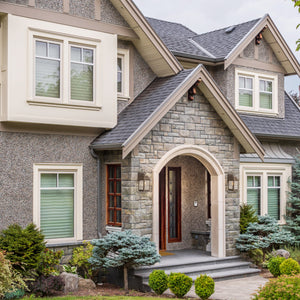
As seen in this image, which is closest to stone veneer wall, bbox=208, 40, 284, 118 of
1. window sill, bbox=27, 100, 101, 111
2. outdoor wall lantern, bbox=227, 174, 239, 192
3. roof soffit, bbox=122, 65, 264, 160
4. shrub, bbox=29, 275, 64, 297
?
roof soffit, bbox=122, 65, 264, 160

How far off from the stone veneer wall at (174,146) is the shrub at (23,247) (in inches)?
94.7

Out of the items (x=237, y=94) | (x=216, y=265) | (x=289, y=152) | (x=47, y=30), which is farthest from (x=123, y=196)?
(x=289, y=152)

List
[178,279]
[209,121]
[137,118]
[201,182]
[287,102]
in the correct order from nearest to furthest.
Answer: [178,279]
[137,118]
[209,121]
[201,182]
[287,102]

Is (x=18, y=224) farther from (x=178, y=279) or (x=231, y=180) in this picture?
(x=231, y=180)

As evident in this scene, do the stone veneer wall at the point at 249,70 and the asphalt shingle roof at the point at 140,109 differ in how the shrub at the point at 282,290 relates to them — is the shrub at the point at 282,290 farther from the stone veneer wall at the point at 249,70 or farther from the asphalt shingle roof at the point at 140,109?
the stone veneer wall at the point at 249,70

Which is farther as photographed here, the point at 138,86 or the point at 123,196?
the point at 138,86

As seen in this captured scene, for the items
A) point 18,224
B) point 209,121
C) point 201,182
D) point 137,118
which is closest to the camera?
point 18,224

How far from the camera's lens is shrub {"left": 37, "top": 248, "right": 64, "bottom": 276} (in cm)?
1207

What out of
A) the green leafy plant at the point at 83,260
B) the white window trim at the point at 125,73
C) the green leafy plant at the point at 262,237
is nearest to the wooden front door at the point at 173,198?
the green leafy plant at the point at 262,237

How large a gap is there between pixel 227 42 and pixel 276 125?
3.29 metres

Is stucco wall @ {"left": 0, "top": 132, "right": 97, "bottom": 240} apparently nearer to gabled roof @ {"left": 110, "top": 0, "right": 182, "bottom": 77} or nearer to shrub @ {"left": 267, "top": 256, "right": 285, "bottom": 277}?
gabled roof @ {"left": 110, "top": 0, "right": 182, "bottom": 77}

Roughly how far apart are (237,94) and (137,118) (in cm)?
536

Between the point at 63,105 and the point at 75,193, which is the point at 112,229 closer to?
the point at 75,193

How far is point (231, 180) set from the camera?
1491 centimetres
